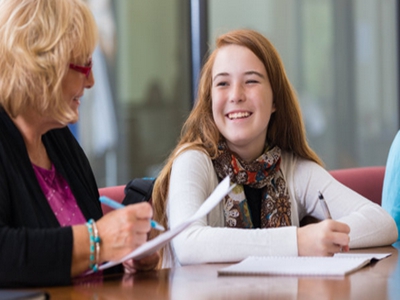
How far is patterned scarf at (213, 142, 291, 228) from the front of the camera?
2.32 meters

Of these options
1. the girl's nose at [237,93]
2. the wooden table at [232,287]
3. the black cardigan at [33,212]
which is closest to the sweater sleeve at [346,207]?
the girl's nose at [237,93]

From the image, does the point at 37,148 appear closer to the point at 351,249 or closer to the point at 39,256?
the point at 39,256

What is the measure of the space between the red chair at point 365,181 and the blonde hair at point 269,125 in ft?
1.74

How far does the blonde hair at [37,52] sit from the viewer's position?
→ 1.59 metres

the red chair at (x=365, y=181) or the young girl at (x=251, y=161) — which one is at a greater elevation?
the young girl at (x=251, y=161)

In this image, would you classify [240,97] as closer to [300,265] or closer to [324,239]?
[324,239]

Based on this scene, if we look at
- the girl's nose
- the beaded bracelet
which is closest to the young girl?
the girl's nose

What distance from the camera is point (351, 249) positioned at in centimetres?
216

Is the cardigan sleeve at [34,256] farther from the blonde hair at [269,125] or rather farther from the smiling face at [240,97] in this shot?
the smiling face at [240,97]

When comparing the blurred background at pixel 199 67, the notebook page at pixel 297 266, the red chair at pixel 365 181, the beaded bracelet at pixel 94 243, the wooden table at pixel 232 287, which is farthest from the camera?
the blurred background at pixel 199 67

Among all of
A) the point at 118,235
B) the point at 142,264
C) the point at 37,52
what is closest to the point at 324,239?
the point at 142,264

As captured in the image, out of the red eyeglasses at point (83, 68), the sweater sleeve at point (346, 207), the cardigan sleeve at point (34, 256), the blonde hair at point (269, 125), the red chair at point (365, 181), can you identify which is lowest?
the red chair at point (365, 181)


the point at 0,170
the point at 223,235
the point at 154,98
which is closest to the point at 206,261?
the point at 223,235

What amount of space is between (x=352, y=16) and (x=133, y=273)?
5012 millimetres
